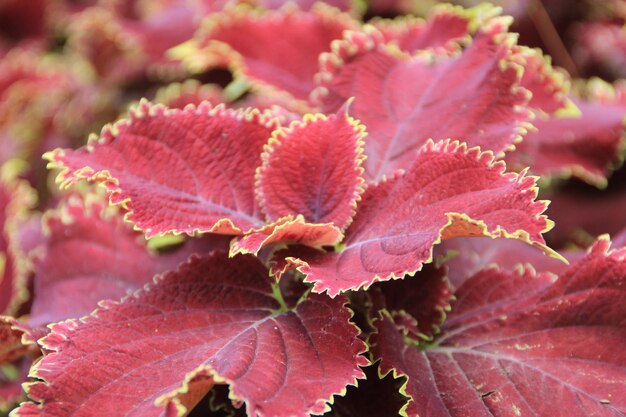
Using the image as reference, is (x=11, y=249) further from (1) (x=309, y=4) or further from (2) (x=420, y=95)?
(1) (x=309, y=4)

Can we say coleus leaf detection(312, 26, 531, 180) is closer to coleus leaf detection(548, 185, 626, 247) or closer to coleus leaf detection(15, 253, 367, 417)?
coleus leaf detection(15, 253, 367, 417)

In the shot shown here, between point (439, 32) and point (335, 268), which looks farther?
point (439, 32)

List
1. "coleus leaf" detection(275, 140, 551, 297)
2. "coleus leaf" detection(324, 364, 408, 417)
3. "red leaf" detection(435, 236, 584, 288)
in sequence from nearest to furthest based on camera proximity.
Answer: "coleus leaf" detection(275, 140, 551, 297)
"coleus leaf" detection(324, 364, 408, 417)
"red leaf" detection(435, 236, 584, 288)

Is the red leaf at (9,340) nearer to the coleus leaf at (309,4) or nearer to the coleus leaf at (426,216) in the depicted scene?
the coleus leaf at (426,216)

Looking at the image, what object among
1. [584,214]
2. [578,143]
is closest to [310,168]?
[578,143]

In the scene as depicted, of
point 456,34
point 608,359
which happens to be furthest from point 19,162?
point 608,359

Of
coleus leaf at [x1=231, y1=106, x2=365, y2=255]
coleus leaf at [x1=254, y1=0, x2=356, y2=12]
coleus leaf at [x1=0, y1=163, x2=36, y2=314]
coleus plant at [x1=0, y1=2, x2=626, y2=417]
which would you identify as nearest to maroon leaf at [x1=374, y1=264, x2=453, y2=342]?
coleus plant at [x1=0, y1=2, x2=626, y2=417]

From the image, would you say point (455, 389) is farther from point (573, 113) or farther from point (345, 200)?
point (573, 113)
